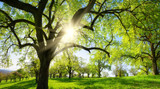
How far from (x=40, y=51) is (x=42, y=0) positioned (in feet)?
16.1

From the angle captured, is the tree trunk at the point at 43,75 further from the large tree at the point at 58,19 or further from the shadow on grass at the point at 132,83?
the shadow on grass at the point at 132,83

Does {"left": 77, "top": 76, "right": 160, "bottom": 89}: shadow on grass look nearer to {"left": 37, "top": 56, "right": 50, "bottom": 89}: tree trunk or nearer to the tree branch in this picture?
{"left": 37, "top": 56, "right": 50, "bottom": 89}: tree trunk

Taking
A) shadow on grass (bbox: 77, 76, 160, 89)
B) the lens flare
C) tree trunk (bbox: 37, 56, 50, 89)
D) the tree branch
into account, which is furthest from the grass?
the tree branch

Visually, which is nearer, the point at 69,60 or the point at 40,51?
the point at 40,51

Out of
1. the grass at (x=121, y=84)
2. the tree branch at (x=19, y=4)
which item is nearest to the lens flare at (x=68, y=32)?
the tree branch at (x=19, y=4)

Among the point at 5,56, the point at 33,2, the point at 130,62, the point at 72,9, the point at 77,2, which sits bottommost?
the point at 130,62

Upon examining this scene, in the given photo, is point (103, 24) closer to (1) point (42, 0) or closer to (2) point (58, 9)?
(2) point (58, 9)

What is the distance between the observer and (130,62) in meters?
25.9

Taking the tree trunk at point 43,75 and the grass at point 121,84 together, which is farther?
the grass at point 121,84

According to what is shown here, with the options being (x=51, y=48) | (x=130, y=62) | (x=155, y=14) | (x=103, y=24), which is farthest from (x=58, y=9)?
(x=130, y=62)

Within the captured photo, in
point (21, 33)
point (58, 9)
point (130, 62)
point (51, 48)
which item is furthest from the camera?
point (130, 62)

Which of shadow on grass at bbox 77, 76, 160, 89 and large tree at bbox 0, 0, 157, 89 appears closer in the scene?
large tree at bbox 0, 0, 157, 89

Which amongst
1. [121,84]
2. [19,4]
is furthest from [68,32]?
[121,84]

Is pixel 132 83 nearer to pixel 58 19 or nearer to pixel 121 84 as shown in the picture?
pixel 121 84
